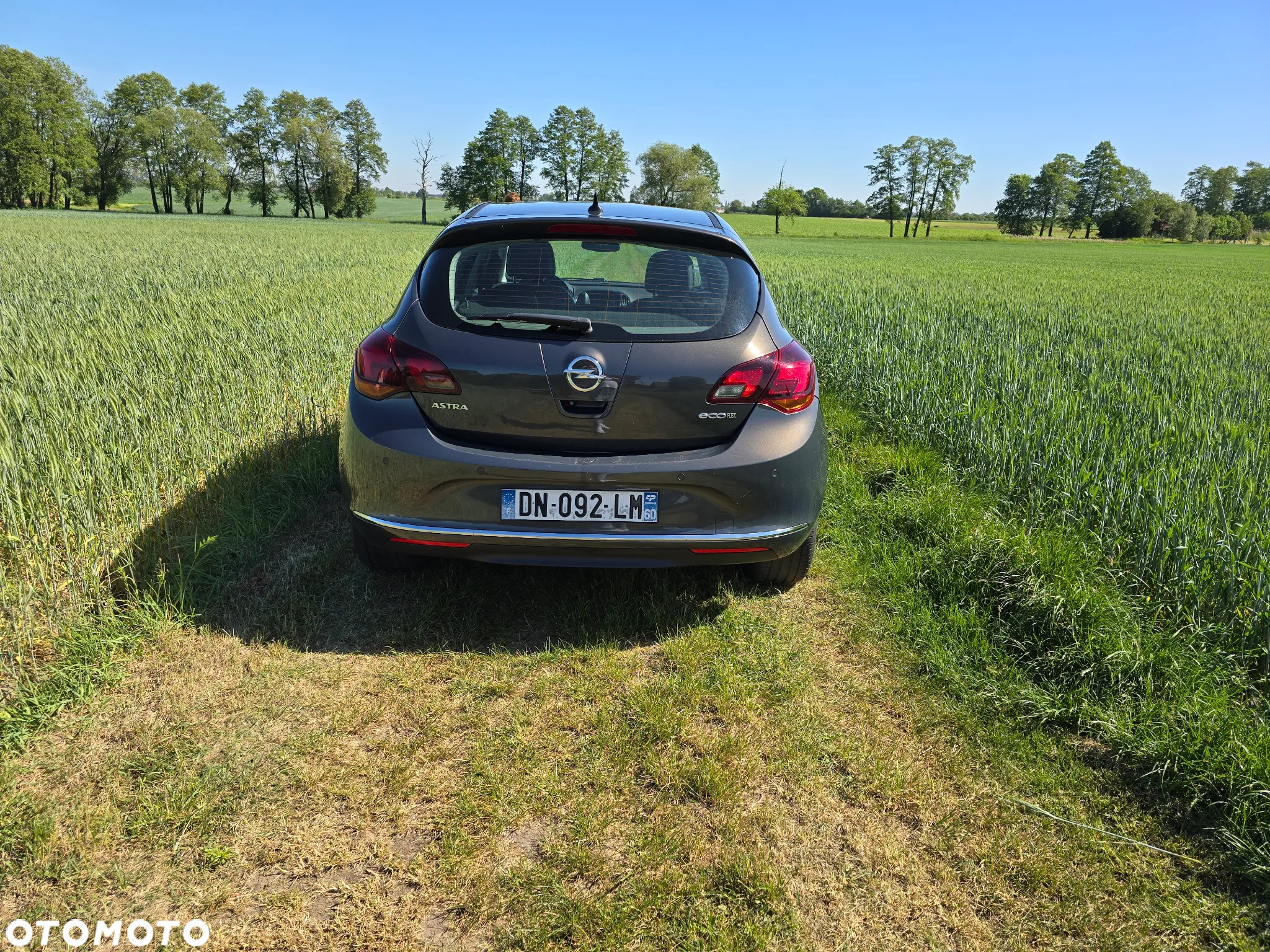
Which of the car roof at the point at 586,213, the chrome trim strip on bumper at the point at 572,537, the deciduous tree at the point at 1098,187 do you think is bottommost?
the chrome trim strip on bumper at the point at 572,537

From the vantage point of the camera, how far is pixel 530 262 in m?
3.21

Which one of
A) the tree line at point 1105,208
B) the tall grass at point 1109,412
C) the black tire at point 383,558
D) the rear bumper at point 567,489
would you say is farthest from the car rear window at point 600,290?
the tree line at point 1105,208

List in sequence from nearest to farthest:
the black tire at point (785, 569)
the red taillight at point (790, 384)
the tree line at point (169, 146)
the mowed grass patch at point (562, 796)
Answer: the mowed grass patch at point (562, 796) → the red taillight at point (790, 384) → the black tire at point (785, 569) → the tree line at point (169, 146)

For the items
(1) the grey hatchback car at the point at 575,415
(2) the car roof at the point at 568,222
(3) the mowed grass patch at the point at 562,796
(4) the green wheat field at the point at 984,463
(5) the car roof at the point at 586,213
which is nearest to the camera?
(3) the mowed grass patch at the point at 562,796

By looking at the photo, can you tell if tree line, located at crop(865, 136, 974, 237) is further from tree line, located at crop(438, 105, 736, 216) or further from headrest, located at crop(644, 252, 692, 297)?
headrest, located at crop(644, 252, 692, 297)

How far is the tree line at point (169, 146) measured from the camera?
245 feet

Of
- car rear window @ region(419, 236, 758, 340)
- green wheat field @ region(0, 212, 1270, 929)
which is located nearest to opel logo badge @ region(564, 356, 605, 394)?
car rear window @ region(419, 236, 758, 340)

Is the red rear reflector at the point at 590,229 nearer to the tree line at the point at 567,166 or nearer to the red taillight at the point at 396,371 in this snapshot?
the red taillight at the point at 396,371

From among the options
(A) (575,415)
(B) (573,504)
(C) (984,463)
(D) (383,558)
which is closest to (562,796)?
(B) (573,504)

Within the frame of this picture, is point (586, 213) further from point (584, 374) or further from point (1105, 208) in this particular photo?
point (1105, 208)

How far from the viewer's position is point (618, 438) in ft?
9.89

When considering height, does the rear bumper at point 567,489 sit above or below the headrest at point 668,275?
below

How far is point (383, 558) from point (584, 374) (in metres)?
1.49

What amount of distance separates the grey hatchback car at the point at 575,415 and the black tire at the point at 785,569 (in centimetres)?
49
